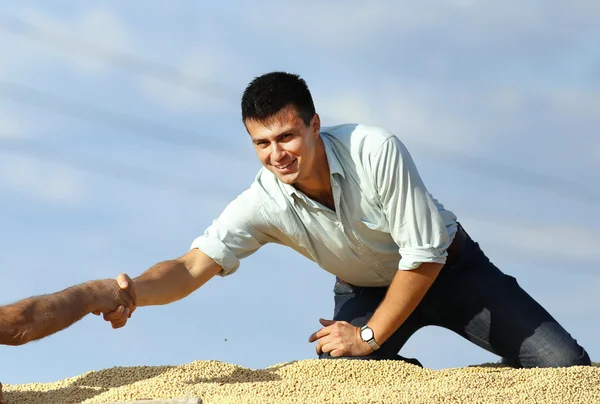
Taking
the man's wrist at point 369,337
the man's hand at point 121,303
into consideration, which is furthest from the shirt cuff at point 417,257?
the man's hand at point 121,303

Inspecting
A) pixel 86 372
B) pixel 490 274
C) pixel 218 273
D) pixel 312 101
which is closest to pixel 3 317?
pixel 86 372

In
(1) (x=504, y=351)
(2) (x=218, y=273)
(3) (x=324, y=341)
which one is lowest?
(1) (x=504, y=351)

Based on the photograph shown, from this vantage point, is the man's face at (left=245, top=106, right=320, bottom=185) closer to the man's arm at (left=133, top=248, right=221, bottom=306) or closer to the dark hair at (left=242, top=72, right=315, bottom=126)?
the dark hair at (left=242, top=72, right=315, bottom=126)

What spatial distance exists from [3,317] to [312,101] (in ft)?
5.16

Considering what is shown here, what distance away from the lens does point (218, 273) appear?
14.3ft

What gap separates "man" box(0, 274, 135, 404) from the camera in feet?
11.4

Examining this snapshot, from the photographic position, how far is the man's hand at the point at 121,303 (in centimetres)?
393

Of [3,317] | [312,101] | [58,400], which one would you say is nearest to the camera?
[3,317]

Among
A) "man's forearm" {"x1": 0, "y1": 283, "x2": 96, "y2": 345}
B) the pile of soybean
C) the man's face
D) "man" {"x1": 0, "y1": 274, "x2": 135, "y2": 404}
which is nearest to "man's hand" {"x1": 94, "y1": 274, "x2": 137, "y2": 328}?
"man" {"x1": 0, "y1": 274, "x2": 135, "y2": 404}

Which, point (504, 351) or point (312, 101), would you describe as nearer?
point (312, 101)

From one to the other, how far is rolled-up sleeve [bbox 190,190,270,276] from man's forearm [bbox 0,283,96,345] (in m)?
0.64

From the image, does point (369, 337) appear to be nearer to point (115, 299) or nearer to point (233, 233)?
point (233, 233)

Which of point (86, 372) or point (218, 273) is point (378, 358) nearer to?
point (218, 273)

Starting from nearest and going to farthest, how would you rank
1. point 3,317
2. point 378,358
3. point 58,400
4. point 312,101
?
point 3,317 < point 58,400 < point 312,101 < point 378,358
